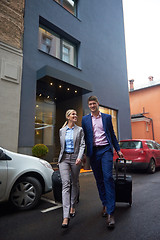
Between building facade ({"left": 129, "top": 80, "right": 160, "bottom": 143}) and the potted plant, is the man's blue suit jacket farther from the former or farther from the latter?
building facade ({"left": 129, "top": 80, "right": 160, "bottom": 143})

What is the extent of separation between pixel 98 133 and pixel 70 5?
12.5 metres

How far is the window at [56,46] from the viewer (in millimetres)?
10143

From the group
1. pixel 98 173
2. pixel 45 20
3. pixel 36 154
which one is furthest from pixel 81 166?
pixel 45 20

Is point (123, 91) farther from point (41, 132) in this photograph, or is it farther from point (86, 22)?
point (41, 132)

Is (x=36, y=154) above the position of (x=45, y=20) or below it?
below

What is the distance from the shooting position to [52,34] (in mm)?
10789

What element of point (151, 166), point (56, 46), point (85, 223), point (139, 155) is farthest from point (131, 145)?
point (56, 46)

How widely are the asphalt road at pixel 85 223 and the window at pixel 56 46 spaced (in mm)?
8766

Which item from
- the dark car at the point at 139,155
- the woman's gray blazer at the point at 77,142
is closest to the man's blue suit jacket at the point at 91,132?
the woman's gray blazer at the point at 77,142

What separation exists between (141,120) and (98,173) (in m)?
19.1

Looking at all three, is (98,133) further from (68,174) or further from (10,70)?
(10,70)

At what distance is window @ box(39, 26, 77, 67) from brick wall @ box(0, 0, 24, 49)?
149 centimetres

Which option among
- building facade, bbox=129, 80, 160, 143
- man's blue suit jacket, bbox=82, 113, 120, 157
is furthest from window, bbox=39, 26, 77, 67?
building facade, bbox=129, 80, 160, 143

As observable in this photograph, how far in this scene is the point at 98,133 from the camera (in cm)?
306
